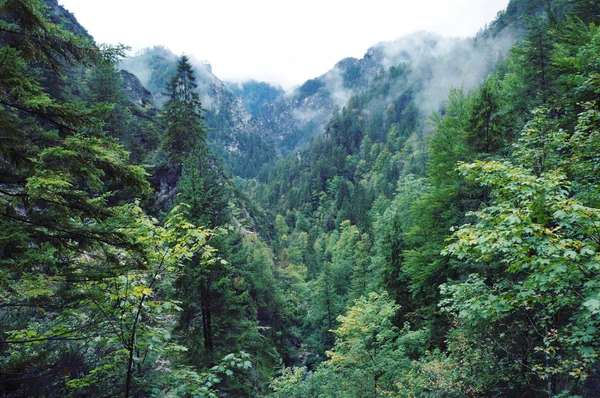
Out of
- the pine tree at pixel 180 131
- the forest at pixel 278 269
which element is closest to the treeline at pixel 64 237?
the forest at pixel 278 269

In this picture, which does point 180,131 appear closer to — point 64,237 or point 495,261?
point 64,237

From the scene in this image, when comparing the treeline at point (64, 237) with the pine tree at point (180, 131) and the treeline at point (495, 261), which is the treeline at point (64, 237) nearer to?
the treeline at point (495, 261)

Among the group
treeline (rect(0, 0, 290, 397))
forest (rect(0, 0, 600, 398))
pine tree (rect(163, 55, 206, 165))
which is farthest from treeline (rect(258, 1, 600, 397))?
pine tree (rect(163, 55, 206, 165))

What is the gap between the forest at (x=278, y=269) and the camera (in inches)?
157

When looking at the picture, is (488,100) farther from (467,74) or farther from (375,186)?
(467,74)

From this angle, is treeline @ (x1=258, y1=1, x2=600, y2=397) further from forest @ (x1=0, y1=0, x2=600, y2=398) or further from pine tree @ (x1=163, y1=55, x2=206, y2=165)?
pine tree @ (x1=163, y1=55, x2=206, y2=165)

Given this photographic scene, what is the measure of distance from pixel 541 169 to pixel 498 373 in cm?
543

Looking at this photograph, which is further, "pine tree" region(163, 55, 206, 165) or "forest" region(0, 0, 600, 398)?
"pine tree" region(163, 55, 206, 165)

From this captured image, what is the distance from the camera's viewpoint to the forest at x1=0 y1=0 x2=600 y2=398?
399cm

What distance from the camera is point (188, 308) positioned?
12.9 m

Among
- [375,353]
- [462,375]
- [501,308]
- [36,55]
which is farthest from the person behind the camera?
[375,353]

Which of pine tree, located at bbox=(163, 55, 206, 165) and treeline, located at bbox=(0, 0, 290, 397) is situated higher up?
pine tree, located at bbox=(163, 55, 206, 165)

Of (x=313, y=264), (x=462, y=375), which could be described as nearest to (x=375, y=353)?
(x=462, y=375)

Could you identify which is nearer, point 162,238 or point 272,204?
point 162,238
